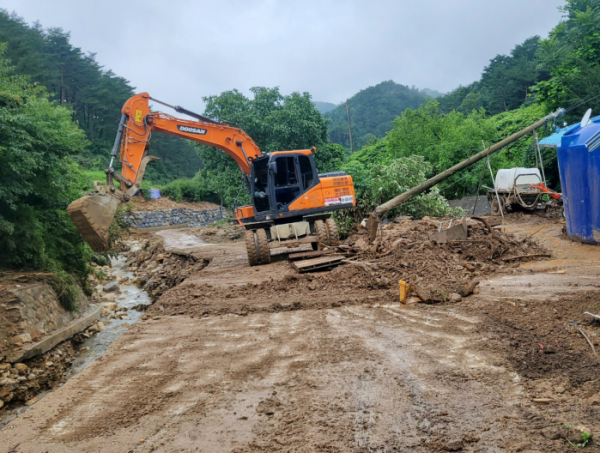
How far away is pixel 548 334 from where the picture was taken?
16.3ft

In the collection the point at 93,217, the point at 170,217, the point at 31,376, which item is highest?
the point at 93,217

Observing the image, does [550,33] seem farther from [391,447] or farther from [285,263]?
[391,447]

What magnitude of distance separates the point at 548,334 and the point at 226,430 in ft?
12.1

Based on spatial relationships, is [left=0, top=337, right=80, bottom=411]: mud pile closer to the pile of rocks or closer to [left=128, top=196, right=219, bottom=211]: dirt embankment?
the pile of rocks

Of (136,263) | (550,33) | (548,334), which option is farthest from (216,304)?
(550,33)

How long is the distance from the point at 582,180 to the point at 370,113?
82.9 meters

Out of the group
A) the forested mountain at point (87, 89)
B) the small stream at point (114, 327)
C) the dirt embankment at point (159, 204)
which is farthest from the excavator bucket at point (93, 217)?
the forested mountain at point (87, 89)

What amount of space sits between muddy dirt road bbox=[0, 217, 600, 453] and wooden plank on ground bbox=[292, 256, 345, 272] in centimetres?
259

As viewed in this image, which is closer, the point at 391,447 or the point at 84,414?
the point at 391,447

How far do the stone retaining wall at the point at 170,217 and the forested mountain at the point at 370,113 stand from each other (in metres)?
35.6

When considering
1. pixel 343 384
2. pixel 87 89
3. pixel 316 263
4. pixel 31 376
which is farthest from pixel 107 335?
pixel 87 89

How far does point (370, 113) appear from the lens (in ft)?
296

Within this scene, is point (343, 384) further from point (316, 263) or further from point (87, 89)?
point (87, 89)

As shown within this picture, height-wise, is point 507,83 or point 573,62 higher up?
point 507,83
